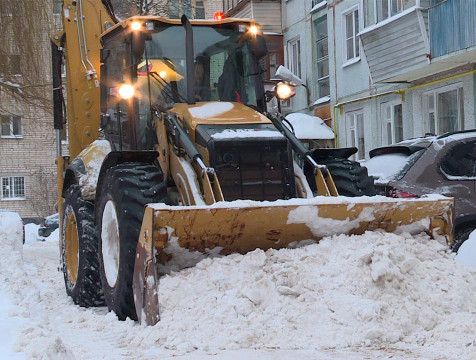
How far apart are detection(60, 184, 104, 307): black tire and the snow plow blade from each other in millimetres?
1710

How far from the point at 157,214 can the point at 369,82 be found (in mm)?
16016

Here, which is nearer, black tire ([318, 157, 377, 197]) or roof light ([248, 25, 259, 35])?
black tire ([318, 157, 377, 197])

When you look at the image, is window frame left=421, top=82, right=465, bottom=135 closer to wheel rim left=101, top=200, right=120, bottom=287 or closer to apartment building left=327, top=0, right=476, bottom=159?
apartment building left=327, top=0, right=476, bottom=159

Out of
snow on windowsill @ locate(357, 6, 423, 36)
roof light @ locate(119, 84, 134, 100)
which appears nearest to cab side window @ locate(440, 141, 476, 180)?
roof light @ locate(119, 84, 134, 100)

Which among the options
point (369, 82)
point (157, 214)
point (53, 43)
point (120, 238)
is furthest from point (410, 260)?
point (369, 82)

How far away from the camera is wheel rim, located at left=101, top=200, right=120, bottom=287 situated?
6.86 m

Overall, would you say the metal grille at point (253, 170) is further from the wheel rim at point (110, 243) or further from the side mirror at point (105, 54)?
the side mirror at point (105, 54)

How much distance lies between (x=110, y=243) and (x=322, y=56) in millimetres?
18356

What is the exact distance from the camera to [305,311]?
5.31 metres

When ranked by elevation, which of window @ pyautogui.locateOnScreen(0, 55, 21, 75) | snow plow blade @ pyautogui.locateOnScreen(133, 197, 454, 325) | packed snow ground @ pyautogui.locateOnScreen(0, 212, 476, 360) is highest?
window @ pyautogui.locateOnScreen(0, 55, 21, 75)

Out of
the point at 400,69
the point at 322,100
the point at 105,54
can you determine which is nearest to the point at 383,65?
the point at 400,69

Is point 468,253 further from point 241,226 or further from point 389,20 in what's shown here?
point 389,20

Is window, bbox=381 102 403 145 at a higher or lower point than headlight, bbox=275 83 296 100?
higher

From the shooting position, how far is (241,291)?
5559 millimetres
